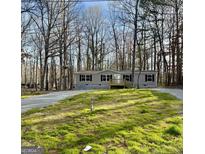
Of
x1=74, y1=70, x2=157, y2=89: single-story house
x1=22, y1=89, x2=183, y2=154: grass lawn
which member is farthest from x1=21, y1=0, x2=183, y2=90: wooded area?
x1=22, y1=89, x2=183, y2=154: grass lawn

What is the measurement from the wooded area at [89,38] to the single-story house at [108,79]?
1.6 inches

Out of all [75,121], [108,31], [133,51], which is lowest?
[75,121]

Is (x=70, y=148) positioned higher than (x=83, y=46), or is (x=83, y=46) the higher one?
(x=83, y=46)

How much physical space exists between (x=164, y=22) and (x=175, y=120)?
746 mm

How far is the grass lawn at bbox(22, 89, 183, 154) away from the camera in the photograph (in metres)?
2.50

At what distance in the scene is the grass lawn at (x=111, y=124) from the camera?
250cm

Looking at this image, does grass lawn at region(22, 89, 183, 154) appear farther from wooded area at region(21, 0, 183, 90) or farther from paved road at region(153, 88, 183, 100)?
wooded area at region(21, 0, 183, 90)

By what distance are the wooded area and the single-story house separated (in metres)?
0.04

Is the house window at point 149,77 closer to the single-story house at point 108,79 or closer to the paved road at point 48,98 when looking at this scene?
the single-story house at point 108,79

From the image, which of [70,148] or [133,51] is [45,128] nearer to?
[70,148]

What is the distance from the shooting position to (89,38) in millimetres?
2730

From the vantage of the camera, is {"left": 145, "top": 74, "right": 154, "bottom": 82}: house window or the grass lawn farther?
{"left": 145, "top": 74, "right": 154, "bottom": 82}: house window

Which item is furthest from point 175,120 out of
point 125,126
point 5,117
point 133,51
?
point 5,117

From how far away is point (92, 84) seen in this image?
272 cm
